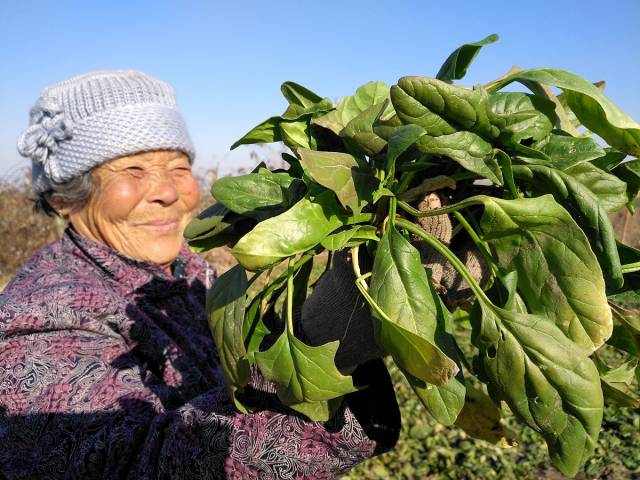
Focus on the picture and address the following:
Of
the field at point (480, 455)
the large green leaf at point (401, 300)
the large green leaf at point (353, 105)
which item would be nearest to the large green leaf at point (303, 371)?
the large green leaf at point (401, 300)

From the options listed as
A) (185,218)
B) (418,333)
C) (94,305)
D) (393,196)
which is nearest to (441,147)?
(393,196)

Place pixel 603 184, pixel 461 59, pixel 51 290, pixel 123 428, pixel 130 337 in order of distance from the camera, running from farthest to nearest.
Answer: pixel 130 337, pixel 51 290, pixel 123 428, pixel 461 59, pixel 603 184

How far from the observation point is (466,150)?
105cm

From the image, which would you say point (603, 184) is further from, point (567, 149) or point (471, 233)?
point (471, 233)

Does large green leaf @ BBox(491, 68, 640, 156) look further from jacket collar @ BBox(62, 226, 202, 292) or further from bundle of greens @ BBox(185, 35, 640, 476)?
jacket collar @ BBox(62, 226, 202, 292)

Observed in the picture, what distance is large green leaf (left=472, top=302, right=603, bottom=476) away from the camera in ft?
3.21

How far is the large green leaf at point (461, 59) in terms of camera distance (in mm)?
1155

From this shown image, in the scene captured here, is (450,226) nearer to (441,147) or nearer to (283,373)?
(441,147)

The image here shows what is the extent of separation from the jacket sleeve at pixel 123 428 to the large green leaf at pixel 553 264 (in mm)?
663

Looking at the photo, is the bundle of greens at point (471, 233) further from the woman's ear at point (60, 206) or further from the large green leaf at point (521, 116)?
the woman's ear at point (60, 206)

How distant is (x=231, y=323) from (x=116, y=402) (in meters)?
0.69

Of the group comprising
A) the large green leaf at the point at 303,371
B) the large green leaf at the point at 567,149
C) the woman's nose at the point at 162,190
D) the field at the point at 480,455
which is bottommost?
the field at the point at 480,455

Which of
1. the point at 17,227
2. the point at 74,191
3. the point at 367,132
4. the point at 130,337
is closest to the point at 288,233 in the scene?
the point at 367,132

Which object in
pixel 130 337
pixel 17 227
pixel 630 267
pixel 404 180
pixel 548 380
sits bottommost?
pixel 17 227
